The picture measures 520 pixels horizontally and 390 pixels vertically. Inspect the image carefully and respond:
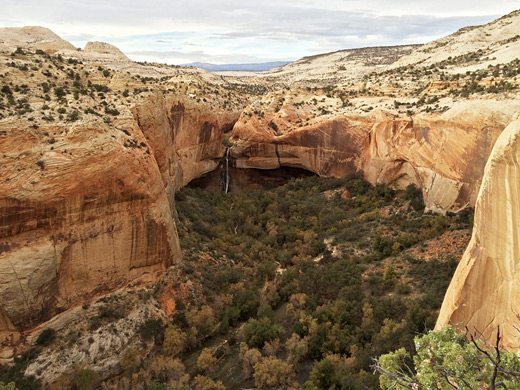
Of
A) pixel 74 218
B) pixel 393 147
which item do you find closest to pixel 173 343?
pixel 74 218

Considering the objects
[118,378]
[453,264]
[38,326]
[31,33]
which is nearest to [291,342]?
[118,378]

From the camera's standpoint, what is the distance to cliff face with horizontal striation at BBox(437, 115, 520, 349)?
8289 millimetres

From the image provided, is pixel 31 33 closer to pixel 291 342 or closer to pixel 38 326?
pixel 38 326

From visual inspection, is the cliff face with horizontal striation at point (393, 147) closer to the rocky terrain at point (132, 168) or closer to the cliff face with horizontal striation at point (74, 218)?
the rocky terrain at point (132, 168)

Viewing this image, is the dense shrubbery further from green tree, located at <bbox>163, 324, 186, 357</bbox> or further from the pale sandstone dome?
the pale sandstone dome

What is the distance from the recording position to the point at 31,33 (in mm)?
71375

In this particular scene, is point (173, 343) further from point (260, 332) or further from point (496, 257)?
point (496, 257)

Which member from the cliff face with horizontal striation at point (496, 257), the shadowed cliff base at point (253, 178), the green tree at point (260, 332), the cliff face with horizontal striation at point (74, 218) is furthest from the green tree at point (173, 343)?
the shadowed cliff base at point (253, 178)

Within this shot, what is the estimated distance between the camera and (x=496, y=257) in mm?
8836

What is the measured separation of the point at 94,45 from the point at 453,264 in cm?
7527

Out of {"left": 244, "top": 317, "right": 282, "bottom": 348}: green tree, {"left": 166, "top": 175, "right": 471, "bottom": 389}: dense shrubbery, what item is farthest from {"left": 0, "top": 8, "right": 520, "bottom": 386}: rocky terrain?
{"left": 244, "top": 317, "right": 282, "bottom": 348}: green tree

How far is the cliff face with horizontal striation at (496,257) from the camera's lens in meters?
8.29

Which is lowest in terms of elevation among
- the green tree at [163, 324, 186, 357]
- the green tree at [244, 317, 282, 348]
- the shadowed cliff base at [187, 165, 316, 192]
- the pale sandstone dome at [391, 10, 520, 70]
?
the green tree at [163, 324, 186, 357]

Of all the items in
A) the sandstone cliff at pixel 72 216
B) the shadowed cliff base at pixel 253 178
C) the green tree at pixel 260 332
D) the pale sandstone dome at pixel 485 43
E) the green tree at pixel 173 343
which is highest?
the pale sandstone dome at pixel 485 43
